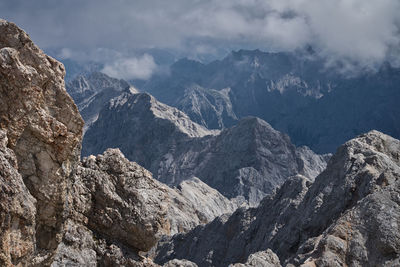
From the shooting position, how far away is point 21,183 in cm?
1443

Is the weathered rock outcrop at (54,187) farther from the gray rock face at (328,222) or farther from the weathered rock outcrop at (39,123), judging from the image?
the gray rock face at (328,222)

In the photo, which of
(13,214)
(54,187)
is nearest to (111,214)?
(54,187)

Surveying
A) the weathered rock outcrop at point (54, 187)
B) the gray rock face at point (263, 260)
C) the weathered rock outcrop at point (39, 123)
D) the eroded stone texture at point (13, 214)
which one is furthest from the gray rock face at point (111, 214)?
the gray rock face at point (263, 260)

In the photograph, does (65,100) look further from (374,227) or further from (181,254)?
(181,254)

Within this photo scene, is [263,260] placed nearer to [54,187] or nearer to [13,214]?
[54,187]

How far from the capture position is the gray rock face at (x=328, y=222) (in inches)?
1114

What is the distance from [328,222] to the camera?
4219 centimetres

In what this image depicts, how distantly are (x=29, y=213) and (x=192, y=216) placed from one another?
118324mm

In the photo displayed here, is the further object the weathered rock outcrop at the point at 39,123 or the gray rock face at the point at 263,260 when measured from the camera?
the gray rock face at the point at 263,260

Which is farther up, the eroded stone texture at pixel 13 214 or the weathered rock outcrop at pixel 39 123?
the weathered rock outcrop at pixel 39 123

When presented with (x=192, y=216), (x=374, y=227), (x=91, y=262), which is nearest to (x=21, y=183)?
(x=91, y=262)

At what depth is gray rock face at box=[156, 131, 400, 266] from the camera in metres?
28.3

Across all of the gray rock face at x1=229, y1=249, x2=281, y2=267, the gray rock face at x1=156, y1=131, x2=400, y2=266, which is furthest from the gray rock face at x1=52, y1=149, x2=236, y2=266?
the gray rock face at x1=229, y1=249, x2=281, y2=267

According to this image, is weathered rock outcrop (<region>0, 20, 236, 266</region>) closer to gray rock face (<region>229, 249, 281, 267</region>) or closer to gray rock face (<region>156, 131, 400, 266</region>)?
gray rock face (<region>156, 131, 400, 266</region>)
